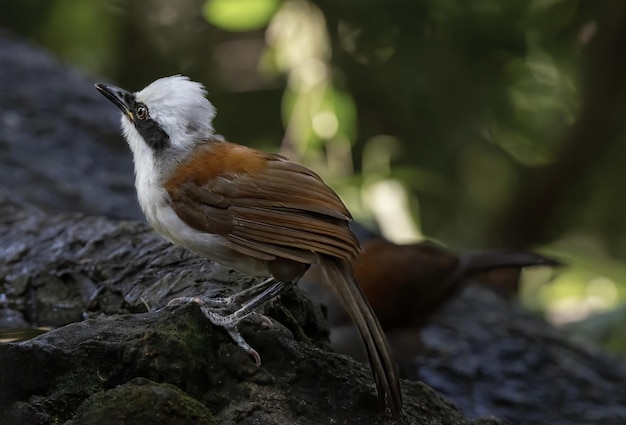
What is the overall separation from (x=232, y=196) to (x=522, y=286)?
4.90 metres

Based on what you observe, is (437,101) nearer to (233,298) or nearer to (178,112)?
(178,112)

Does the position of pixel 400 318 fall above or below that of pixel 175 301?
above

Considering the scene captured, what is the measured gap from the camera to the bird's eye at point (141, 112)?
378 centimetres

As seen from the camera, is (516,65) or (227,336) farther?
(516,65)

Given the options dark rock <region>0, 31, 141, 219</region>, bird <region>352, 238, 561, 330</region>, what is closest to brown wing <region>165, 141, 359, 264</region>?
bird <region>352, 238, 561, 330</region>

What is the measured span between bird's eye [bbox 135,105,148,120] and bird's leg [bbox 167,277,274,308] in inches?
28.3

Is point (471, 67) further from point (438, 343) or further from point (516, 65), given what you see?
point (438, 343)

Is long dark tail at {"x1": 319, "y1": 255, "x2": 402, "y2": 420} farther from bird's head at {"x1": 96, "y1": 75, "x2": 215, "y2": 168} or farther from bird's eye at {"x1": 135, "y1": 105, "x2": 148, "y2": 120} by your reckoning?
bird's eye at {"x1": 135, "y1": 105, "x2": 148, "y2": 120}

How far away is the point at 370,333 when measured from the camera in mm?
3158

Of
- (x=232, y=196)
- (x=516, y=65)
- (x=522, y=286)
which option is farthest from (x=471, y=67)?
(x=232, y=196)

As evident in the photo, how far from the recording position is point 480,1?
282 inches

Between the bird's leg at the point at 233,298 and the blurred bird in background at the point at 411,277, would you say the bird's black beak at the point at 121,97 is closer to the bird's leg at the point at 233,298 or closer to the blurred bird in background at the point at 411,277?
the bird's leg at the point at 233,298

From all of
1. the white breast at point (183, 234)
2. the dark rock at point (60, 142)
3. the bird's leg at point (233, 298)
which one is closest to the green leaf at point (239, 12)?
the dark rock at point (60, 142)

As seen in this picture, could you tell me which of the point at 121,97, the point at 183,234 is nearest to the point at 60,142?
the point at 121,97
